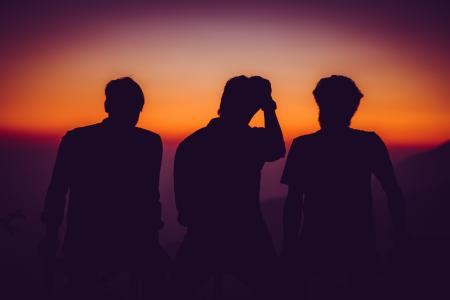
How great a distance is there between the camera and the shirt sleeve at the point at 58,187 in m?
3.33

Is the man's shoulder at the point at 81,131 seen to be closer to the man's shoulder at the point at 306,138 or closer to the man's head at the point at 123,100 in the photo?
the man's head at the point at 123,100

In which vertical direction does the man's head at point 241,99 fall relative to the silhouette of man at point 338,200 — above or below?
above

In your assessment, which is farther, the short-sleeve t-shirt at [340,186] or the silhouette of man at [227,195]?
the short-sleeve t-shirt at [340,186]

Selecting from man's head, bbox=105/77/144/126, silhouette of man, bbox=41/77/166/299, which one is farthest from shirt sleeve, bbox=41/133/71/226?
man's head, bbox=105/77/144/126

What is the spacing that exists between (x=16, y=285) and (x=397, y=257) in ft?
404

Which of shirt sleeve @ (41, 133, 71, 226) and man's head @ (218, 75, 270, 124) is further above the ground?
man's head @ (218, 75, 270, 124)

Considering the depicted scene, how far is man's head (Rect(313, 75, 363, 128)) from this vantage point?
3.35 metres

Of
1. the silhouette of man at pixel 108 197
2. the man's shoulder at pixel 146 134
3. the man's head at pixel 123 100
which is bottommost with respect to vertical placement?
the silhouette of man at pixel 108 197

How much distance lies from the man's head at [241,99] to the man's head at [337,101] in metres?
0.58

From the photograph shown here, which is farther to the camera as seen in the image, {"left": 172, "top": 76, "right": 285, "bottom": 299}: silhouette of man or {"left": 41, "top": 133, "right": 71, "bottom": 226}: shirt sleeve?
{"left": 41, "top": 133, "right": 71, "bottom": 226}: shirt sleeve

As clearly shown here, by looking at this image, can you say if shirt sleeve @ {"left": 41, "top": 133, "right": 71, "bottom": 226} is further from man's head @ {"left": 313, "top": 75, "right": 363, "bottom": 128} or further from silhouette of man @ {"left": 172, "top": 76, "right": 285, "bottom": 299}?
man's head @ {"left": 313, "top": 75, "right": 363, "bottom": 128}

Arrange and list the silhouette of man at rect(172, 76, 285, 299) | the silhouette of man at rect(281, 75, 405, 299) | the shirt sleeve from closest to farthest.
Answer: the silhouette of man at rect(172, 76, 285, 299)
the silhouette of man at rect(281, 75, 405, 299)
the shirt sleeve

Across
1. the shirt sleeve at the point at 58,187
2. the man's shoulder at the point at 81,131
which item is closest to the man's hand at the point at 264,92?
the man's shoulder at the point at 81,131

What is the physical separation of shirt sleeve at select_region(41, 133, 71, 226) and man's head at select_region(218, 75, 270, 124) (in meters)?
1.41
